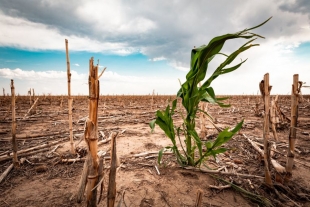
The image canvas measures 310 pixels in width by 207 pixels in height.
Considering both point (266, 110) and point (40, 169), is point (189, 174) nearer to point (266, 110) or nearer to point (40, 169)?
point (266, 110)

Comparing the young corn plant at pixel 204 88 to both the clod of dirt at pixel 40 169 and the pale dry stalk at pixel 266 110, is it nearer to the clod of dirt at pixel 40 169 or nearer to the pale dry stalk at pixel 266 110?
the pale dry stalk at pixel 266 110

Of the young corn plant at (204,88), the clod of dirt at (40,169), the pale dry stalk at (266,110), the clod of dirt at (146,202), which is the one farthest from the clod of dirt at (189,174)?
the clod of dirt at (40,169)

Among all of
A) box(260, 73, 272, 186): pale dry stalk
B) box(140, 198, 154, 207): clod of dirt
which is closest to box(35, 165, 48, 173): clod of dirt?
box(140, 198, 154, 207): clod of dirt

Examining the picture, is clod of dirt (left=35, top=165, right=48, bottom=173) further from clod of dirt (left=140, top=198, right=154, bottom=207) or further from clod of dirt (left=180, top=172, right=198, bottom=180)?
clod of dirt (left=180, top=172, right=198, bottom=180)

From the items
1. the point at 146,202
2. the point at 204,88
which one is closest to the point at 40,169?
the point at 146,202

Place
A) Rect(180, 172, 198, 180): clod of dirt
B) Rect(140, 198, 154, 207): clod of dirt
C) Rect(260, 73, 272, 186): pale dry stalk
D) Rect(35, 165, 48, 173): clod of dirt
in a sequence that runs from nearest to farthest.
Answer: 1. Rect(140, 198, 154, 207): clod of dirt
2. Rect(260, 73, 272, 186): pale dry stalk
3. Rect(180, 172, 198, 180): clod of dirt
4. Rect(35, 165, 48, 173): clod of dirt

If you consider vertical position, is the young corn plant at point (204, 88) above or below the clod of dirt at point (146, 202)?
above

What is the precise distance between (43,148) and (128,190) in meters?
2.87

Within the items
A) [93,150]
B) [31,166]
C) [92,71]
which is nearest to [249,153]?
[93,150]

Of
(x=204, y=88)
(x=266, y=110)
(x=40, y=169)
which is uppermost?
(x=204, y=88)

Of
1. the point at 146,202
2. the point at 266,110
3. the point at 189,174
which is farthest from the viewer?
the point at 189,174

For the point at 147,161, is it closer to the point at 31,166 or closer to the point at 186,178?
the point at 186,178

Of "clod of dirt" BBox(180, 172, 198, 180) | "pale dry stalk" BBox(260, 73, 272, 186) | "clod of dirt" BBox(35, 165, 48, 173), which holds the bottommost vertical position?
"clod of dirt" BBox(35, 165, 48, 173)

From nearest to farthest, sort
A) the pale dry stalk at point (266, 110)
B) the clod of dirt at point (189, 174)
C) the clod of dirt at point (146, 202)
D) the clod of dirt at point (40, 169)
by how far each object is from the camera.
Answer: the clod of dirt at point (146, 202) < the pale dry stalk at point (266, 110) < the clod of dirt at point (189, 174) < the clod of dirt at point (40, 169)
